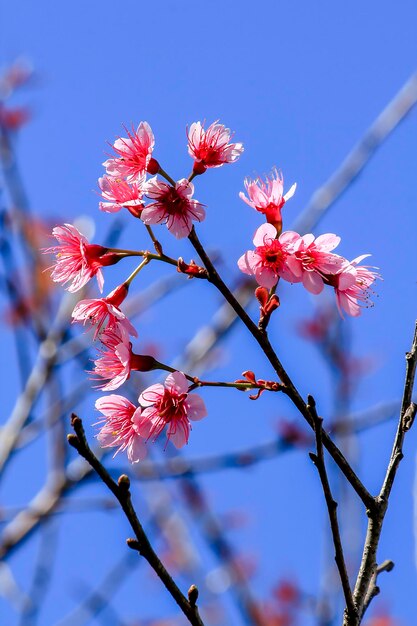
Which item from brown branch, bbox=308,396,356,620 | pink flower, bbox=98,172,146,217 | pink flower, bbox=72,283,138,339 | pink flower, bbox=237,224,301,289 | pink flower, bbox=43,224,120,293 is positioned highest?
pink flower, bbox=237,224,301,289

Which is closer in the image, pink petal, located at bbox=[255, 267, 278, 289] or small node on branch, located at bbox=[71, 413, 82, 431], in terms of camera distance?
small node on branch, located at bbox=[71, 413, 82, 431]

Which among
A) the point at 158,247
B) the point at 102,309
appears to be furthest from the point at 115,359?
the point at 158,247

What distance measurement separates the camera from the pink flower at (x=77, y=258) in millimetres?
2016

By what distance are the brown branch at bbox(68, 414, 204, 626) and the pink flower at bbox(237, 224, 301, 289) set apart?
738 millimetres

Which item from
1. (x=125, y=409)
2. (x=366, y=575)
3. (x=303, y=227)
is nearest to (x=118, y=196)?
(x=125, y=409)

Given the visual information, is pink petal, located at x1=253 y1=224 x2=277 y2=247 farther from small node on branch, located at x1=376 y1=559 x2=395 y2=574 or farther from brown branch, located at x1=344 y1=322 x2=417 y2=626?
small node on branch, located at x1=376 y1=559 x2=395 y2=574

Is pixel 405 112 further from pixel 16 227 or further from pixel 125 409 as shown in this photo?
pixel 125 409

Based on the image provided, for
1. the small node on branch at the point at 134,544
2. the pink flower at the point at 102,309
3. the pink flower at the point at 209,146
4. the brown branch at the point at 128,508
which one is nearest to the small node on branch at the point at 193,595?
the brown branch at the point at 128,508

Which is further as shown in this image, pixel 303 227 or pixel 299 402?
pixel 303 227

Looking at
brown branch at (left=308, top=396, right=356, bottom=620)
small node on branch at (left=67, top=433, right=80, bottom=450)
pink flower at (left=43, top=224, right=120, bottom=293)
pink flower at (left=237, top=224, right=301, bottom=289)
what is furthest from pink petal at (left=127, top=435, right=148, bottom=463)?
small node on branch at (left=67, top=433, right=80, bottom=450)

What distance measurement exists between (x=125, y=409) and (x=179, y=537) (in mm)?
2393

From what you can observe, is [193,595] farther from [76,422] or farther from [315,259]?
[315,259]

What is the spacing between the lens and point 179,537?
A: 13.9 feet

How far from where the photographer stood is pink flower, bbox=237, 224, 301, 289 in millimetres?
1862
